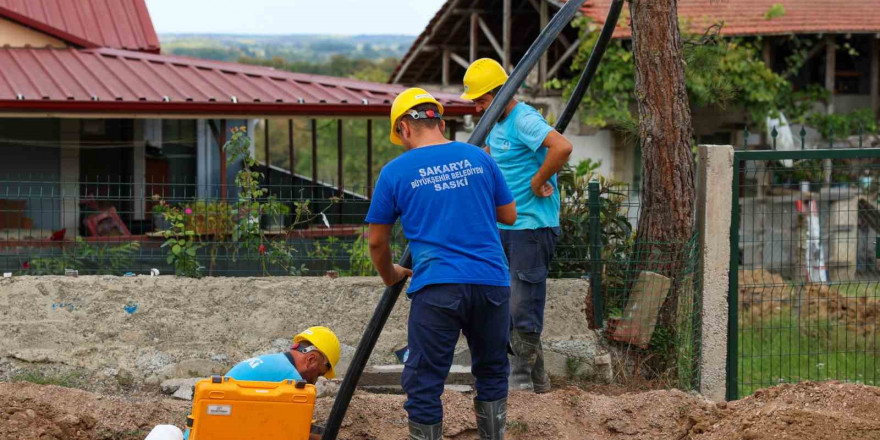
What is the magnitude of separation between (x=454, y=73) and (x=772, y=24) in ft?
23.7

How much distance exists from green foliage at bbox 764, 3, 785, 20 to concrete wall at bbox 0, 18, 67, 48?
41.2 ft

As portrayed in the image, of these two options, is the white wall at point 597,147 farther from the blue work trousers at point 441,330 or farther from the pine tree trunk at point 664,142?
the blue work trousers at point 441,330

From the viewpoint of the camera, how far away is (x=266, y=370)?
5.11 meters

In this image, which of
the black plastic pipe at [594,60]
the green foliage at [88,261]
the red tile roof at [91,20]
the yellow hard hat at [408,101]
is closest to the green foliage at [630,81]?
the red tile roof at [91,20]

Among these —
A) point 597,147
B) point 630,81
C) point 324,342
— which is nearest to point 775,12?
point 630,81

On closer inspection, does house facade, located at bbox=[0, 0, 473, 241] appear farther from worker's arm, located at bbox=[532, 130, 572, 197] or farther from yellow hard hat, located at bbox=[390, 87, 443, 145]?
yellow hard hat, located at bbox=[390, 87, 443, 145]

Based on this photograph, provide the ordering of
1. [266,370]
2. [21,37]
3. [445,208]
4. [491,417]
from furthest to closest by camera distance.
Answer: [21,37], [491,417], [266,370], [445,208]

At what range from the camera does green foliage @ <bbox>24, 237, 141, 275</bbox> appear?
26.4 ft

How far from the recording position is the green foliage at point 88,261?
8055 millimetres

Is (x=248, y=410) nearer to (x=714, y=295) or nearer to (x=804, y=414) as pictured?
(x=804, y=414)

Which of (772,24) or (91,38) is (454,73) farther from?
(91,38)

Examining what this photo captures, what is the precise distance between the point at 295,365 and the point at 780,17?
16.6 m

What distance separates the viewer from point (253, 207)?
799cm

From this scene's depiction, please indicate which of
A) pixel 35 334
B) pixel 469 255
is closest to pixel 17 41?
pixel 35 334
